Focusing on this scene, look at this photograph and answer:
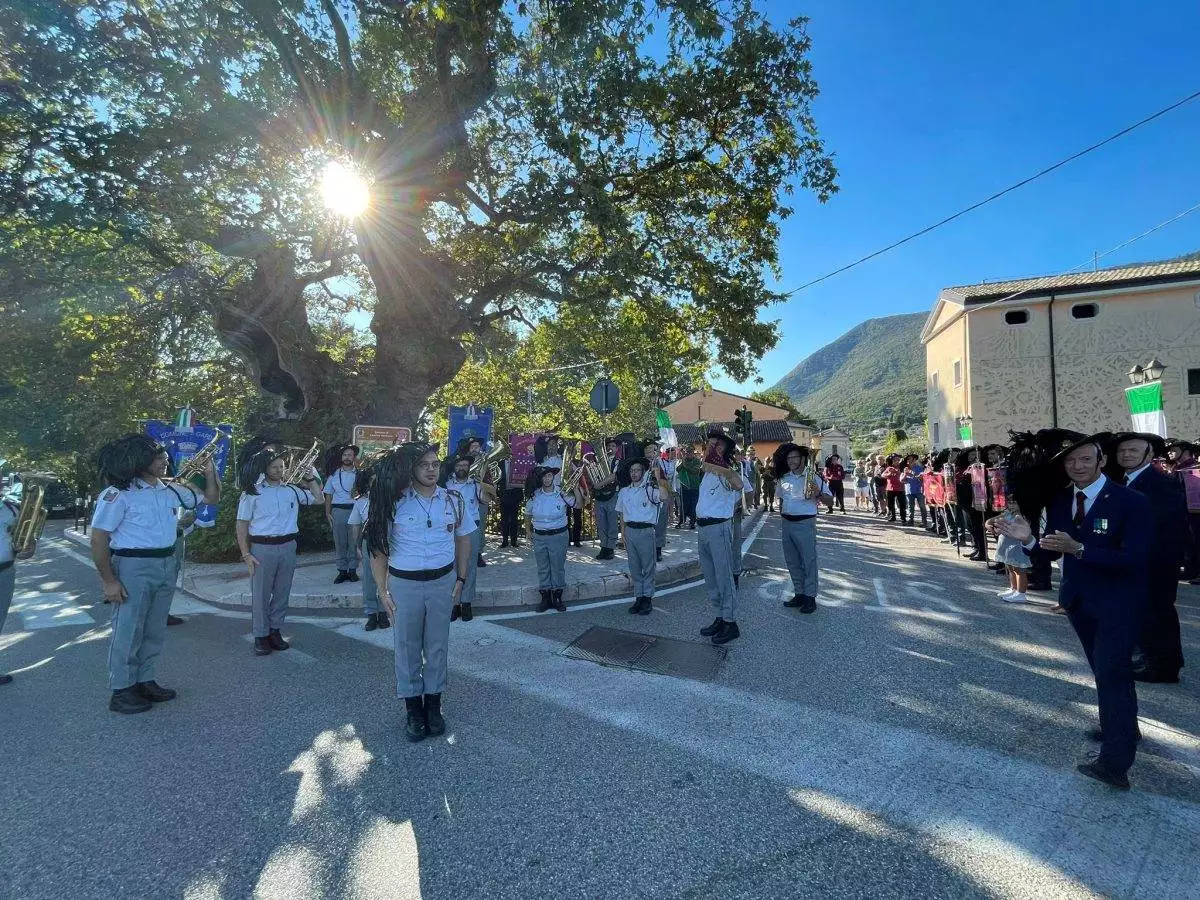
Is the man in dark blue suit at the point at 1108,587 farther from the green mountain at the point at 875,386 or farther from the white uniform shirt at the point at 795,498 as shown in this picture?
the green mountain at the point at 875,386

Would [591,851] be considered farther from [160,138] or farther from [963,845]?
[160,138]

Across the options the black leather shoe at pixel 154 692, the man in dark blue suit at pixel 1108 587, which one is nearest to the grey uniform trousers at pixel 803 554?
the man in dark blue suit at pixel 1108 587

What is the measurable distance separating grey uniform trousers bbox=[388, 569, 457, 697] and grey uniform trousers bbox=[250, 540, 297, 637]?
2246 millimetres

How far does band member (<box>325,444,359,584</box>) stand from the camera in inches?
297

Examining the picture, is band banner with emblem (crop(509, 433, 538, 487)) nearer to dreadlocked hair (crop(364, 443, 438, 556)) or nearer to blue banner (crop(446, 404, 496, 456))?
blue banner (crop(446, 404, 496, 456))

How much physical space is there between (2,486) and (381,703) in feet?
11.4

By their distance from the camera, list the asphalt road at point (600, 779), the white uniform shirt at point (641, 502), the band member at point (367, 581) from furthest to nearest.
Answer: the white uniform shirt at point (641, 502) < the band member at point (367, 581) < the asphalt road at point (600, 779)

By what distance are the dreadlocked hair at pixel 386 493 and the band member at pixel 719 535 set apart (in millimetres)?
2744

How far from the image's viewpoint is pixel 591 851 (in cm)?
239

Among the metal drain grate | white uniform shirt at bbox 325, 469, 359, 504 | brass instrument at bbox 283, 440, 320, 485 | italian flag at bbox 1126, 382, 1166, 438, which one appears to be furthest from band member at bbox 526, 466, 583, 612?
italian flag at bbox 1126, 382, 1166, 438

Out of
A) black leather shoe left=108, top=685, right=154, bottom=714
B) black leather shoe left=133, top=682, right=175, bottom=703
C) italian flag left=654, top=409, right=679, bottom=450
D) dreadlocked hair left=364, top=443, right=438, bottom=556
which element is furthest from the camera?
italian flag left=654, top=409, right=679, bottom=450

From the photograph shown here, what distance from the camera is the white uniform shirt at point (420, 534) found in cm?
349

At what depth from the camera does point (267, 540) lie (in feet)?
16.9

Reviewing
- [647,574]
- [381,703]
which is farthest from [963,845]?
[647,574]
